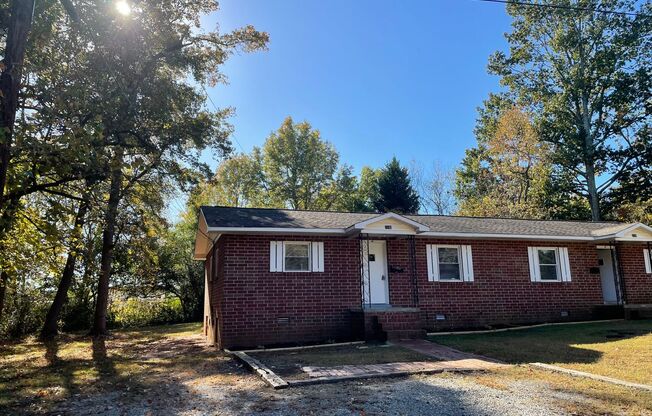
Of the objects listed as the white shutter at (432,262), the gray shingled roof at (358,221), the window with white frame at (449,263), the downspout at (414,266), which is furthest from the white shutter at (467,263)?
the downspout at (414,266)

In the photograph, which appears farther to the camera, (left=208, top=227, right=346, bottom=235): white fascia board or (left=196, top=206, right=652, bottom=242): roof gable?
(left=196, top=206, right=652, bottom=242): roof gable

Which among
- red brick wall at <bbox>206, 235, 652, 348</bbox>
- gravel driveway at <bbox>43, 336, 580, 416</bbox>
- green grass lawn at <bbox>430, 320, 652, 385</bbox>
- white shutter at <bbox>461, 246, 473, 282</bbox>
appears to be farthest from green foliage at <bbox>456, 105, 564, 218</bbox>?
gravel driveway at <bbox>43, 336, 580, 416</bbox>

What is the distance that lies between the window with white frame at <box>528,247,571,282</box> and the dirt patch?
264 inches

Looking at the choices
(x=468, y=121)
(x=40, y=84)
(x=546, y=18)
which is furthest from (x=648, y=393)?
(x=468, y=121)

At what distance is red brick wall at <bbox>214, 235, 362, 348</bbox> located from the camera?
1148cm

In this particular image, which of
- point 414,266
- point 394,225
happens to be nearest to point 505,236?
point 414,266

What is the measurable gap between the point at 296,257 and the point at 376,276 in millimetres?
2447

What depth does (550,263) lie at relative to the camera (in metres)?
14.8

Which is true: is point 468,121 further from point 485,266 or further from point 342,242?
point 342,242

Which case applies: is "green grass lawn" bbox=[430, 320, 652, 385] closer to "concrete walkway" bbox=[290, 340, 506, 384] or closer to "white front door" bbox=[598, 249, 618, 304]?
"concrete walkway" bbox=[290, 340, 506, 384]

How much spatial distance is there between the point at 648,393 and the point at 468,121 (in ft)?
111

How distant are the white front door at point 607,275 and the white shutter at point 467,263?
5758 mm

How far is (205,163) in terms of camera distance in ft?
56.4

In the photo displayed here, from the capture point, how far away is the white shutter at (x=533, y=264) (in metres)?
14.3
